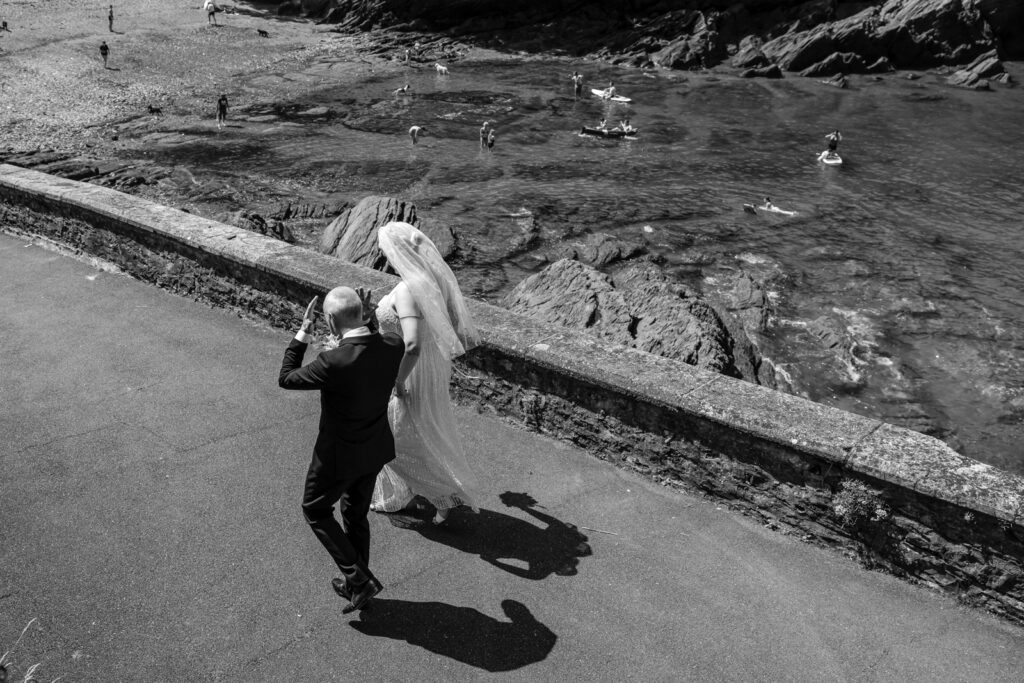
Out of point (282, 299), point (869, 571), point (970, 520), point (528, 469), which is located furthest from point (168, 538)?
point (970, 520)

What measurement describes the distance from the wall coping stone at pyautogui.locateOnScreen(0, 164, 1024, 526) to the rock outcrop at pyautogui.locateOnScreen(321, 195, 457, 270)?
19.7 feet

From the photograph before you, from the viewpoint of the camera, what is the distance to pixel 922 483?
18.0 feet

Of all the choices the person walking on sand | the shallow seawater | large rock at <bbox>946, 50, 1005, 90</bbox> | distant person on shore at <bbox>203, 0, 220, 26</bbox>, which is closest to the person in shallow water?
the shallow seawater

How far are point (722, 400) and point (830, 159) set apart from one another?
24309mm

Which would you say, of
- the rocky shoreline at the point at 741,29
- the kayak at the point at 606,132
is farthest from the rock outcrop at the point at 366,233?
the rocky shoreline at the point at 741,29

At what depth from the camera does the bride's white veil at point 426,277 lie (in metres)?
5.73

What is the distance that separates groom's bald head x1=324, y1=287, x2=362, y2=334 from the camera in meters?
4.94

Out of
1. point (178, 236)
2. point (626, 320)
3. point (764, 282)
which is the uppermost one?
point (178, 236)

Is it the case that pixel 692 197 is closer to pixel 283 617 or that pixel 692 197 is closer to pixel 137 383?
pixel 137 383

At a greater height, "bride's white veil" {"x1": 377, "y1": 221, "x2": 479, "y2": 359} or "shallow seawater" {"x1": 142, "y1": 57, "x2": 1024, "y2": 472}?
"bride's white veil" {"x1": 377, "y1": 221, "x2": 479, "y2": 359}

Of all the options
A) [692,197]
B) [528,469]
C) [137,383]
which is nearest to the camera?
[528,469]

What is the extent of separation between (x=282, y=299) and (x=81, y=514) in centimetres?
342

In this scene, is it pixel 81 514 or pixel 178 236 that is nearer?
pixel 81 514

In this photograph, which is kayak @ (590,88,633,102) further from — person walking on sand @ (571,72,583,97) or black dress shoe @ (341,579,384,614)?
black dress shoe @ (341,579,384,614)
